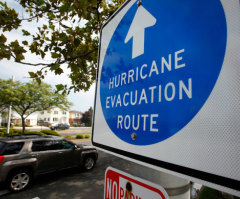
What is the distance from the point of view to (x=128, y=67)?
0.93 metres

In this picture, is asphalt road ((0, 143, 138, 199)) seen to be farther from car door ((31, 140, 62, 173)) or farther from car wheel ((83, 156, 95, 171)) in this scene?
car door ((31, 140, 62, 173))

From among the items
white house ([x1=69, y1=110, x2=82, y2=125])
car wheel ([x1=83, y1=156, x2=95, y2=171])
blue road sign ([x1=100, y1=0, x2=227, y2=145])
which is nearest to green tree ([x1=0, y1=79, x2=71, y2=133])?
car wheel ([x1=83, y1=156, x2=95, y2=171])

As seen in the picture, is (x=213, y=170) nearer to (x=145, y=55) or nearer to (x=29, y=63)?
(x=145, y=55)

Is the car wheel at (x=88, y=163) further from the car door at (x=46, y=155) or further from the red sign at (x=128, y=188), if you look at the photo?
the red sign at (x=128, y=188)

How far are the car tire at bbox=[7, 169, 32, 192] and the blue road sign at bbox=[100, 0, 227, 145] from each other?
215 inches

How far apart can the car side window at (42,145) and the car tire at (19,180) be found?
0.79m

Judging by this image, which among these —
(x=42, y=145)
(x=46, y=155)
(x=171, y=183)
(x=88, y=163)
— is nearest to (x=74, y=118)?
(x=88, y=163)

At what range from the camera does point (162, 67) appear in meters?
0.71

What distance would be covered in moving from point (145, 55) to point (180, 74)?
274 millimetres

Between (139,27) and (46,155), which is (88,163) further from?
(139,27)

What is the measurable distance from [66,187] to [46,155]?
4.65 feet

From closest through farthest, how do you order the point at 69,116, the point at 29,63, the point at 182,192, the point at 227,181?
the point at 227,181, the point at 182,192, the point at 29,63, the point at 69,116

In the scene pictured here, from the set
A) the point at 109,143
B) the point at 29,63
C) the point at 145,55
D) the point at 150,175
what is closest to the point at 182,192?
the point at 150,175

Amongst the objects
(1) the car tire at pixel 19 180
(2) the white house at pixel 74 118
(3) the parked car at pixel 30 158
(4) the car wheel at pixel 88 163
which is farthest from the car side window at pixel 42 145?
(2) the white house at pixel 74 118
